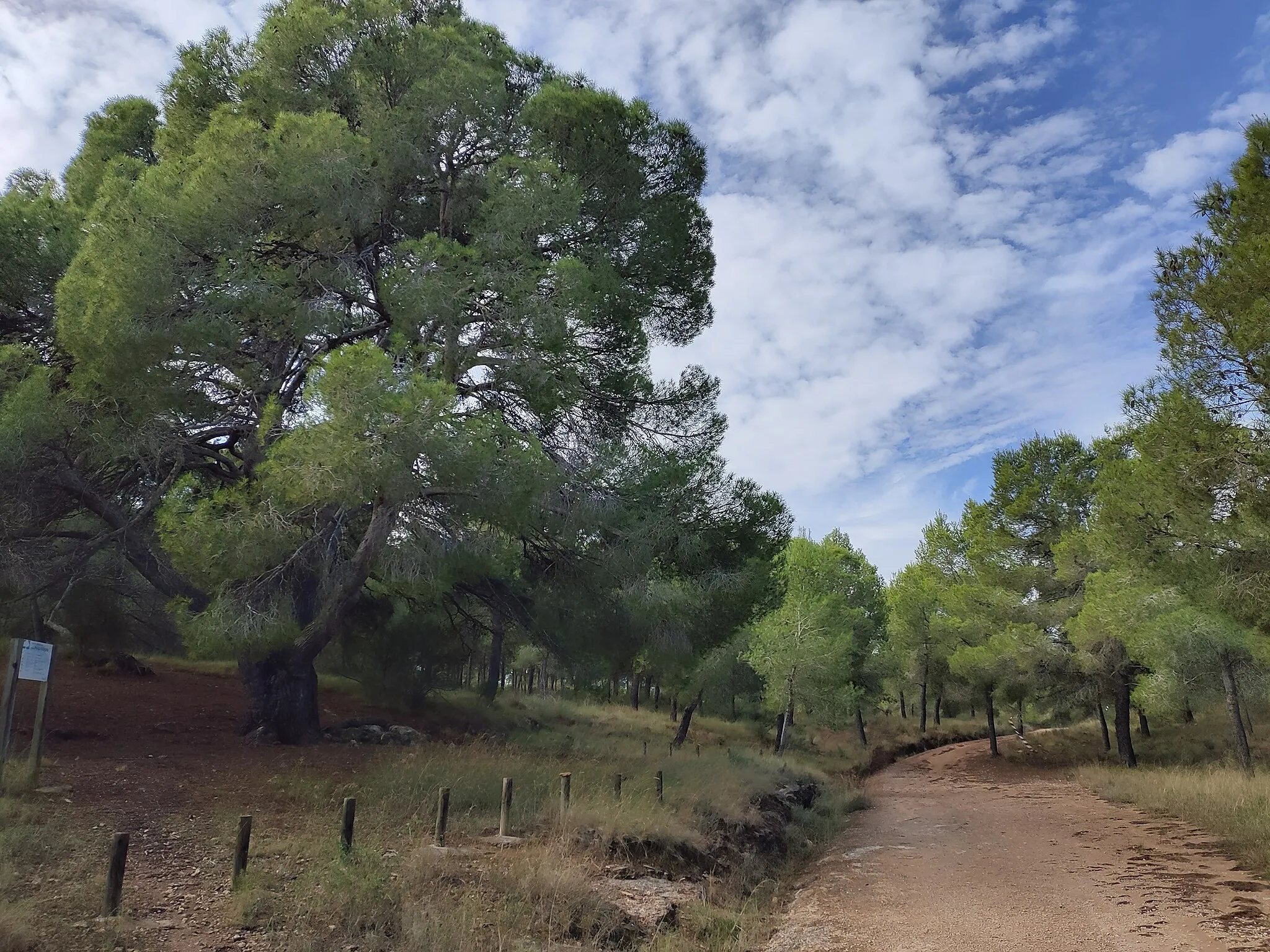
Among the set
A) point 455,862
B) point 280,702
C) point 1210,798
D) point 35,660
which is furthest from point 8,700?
point 1210,798

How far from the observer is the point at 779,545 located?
13781mm

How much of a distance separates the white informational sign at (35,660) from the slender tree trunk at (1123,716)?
26.0 m

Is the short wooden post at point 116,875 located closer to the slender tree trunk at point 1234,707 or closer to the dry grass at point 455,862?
the dry grass at point 455,862

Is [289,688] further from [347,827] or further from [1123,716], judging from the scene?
[1123,716]

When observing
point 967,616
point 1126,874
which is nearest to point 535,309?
point 1126,874

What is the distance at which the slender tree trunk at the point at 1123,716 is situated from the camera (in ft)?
74.6

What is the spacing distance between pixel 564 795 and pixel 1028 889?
603 cm

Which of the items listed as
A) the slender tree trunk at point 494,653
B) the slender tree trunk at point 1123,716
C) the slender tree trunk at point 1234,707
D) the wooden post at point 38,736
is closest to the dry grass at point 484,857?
the wooden post at point 38,736

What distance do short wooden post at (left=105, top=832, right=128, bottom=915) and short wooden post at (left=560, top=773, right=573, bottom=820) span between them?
4779 mm

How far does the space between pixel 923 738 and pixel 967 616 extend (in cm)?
1339

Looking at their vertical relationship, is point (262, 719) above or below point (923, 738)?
above

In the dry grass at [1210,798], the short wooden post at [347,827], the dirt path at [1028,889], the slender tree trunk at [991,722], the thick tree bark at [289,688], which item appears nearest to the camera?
the short wooden post at [347,827]

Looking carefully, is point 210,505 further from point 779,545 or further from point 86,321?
point 779,545

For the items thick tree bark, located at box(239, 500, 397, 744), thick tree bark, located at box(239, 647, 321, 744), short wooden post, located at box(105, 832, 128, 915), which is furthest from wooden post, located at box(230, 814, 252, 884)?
thick tree bark, located at box(239, 647, 321, 744)
